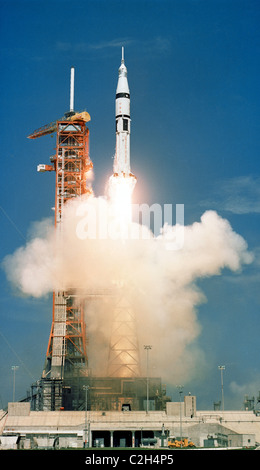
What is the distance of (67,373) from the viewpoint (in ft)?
501

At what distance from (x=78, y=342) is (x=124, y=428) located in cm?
3326

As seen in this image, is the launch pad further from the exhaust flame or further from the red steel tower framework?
the exhaust flame

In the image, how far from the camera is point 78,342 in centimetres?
15712

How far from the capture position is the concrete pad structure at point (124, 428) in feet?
396

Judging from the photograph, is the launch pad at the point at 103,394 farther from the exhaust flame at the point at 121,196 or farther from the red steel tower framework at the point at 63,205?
the exhaust flame at the point at 121,196

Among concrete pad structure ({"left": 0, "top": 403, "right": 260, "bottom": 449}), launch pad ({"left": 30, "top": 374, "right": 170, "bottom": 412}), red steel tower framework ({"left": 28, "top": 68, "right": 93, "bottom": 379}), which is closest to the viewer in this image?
concrete pad structure ({"left": 0, "top": 403, "right": 260, "bottom": 449})

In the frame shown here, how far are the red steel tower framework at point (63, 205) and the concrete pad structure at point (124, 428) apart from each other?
57.6ft

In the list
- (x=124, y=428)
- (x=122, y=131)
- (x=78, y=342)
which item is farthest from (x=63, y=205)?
(x=124, y=428)

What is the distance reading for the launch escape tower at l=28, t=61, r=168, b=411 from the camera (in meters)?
146

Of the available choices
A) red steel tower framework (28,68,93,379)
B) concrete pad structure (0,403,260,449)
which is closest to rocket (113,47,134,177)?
red steel tower framework (28,68,93,379)

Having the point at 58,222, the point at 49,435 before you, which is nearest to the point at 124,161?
the point at 58,222

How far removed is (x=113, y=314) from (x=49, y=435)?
35061 mm
